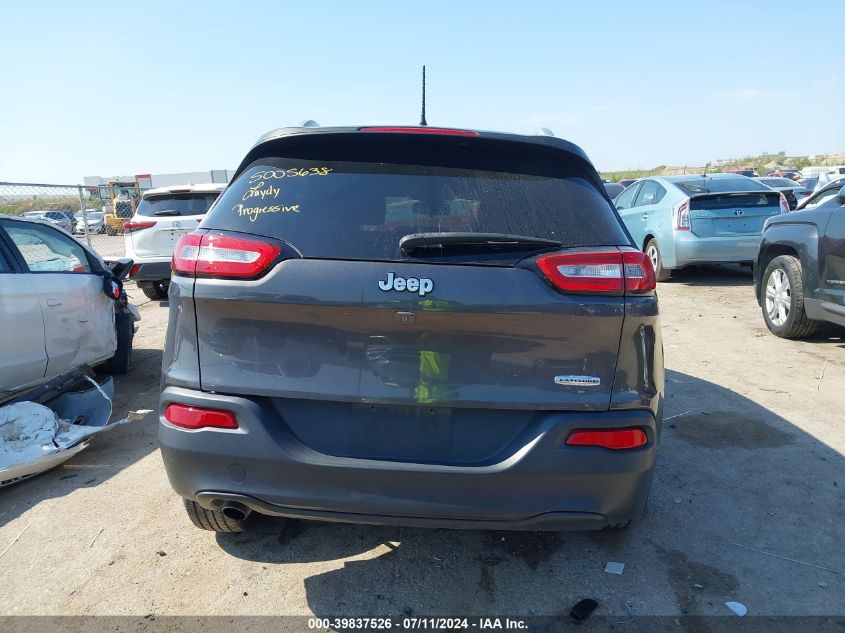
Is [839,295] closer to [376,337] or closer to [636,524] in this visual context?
[636,524]

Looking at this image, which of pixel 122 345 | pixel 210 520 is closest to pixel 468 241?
pixel 210 520

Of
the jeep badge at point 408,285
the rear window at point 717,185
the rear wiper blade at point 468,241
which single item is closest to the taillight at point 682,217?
the rear window at point 717,185

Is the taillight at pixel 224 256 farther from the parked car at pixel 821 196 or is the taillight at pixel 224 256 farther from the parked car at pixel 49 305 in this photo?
the parked car at pixel 821 196

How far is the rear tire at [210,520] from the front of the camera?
8.57 ft

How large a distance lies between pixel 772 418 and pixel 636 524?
195 centimetres

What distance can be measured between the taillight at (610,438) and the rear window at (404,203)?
2.22 feet

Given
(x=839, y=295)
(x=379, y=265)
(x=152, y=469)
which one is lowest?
(x=152, y=469)

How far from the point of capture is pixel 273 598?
2465 millimetres

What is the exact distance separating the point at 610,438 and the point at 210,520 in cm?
177

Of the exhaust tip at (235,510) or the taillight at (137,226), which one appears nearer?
the exhaust tip at (235,510)

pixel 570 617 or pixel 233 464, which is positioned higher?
pixel 233 464

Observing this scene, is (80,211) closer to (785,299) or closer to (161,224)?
(161,224)

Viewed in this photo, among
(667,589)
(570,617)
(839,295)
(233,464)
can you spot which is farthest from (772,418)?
(233,464)

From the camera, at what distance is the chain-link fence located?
9984mm
